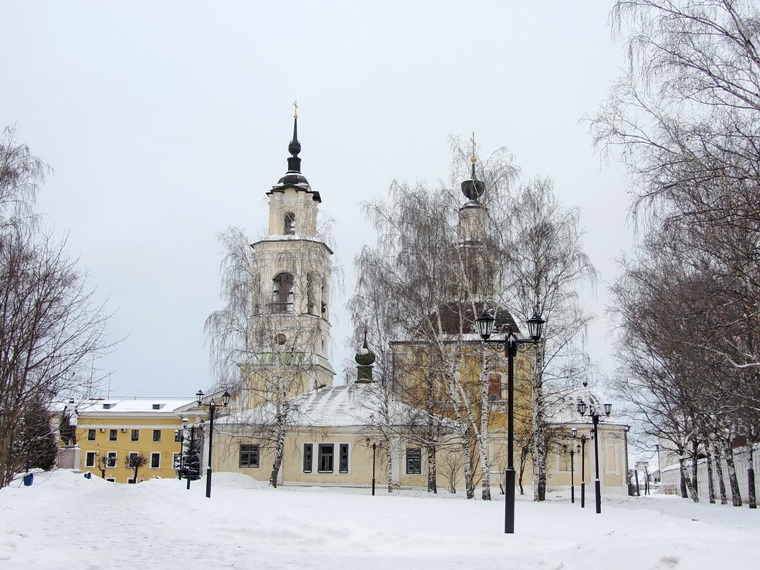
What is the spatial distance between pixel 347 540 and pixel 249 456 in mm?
29322

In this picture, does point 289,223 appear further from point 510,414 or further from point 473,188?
point 510,414

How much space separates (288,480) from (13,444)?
70.2 feet

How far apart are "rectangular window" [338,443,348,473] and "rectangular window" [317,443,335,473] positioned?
0.37 m

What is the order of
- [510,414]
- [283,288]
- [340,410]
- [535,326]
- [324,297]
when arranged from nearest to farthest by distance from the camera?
[510,414], [535,326], [340,410], [283,288], [324,297]

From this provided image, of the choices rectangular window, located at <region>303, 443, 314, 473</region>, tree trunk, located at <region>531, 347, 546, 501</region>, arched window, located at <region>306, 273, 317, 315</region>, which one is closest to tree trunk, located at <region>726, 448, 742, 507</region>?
tree trunk, located at <region>531, 347, 546, 501</region>

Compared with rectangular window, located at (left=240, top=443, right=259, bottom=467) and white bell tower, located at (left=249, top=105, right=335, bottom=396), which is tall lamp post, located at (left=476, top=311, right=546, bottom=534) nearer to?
white bell tower, located at (left=249, top=105, right=335, bottom=396)

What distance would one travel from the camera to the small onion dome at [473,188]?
1199 inches

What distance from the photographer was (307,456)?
40844 mm

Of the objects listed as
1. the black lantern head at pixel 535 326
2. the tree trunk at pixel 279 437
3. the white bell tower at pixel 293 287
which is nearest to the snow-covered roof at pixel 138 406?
the white bell tower at pixel 293 287

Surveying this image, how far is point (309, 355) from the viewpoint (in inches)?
1580

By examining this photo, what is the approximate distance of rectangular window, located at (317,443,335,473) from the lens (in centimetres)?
4059

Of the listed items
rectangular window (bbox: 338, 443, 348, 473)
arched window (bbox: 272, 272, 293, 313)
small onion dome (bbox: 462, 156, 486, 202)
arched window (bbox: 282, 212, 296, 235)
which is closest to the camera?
small onion dome (bbox: 462, 156, 486, 202)

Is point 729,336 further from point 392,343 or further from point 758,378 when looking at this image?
point 392,343

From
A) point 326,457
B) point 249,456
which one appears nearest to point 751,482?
point 326,457
